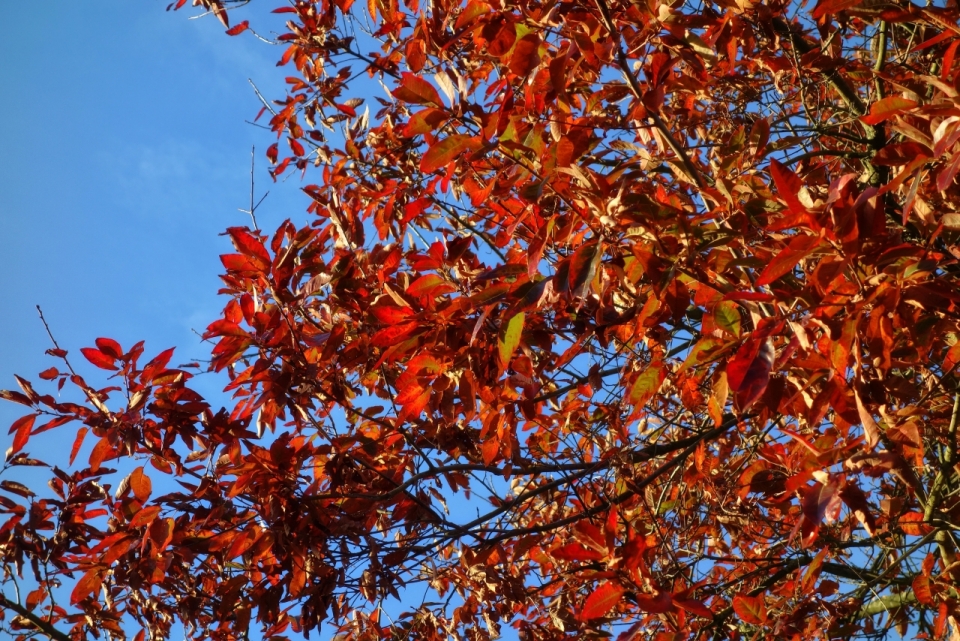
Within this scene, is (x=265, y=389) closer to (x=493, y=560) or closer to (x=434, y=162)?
(x=434, y=162)

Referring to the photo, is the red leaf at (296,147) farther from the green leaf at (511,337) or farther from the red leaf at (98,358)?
the green leaf at (511,337)

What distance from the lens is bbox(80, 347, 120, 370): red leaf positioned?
2.35m

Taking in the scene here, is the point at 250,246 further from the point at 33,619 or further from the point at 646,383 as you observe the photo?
the point at 33,619

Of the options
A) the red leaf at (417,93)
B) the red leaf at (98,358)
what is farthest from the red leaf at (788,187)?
the red leaf at (98,358)

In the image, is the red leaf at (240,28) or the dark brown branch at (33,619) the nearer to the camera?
the dark brown branch at (33,619)

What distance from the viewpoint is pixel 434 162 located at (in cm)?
176

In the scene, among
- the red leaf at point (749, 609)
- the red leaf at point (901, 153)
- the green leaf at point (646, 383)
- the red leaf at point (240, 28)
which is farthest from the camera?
the red leaf at point (240, 28)

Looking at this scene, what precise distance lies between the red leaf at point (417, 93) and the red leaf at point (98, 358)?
4.20ft

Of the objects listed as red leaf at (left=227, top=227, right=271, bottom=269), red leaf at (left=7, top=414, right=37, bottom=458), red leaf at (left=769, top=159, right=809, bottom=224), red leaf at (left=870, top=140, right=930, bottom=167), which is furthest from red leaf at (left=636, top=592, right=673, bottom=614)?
red leaf at (left=7, top=414, right=37, bottom=458)

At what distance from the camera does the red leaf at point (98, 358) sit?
2350mm

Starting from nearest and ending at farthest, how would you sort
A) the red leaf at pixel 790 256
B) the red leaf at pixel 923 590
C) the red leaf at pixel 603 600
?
the red leaf at pixel 790 256 < the red leaf at pixel 603 600 < the red leaf at pixel 923 590

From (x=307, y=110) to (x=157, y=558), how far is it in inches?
90.9

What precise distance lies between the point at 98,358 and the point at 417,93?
1.34m

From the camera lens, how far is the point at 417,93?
71.7 inches
